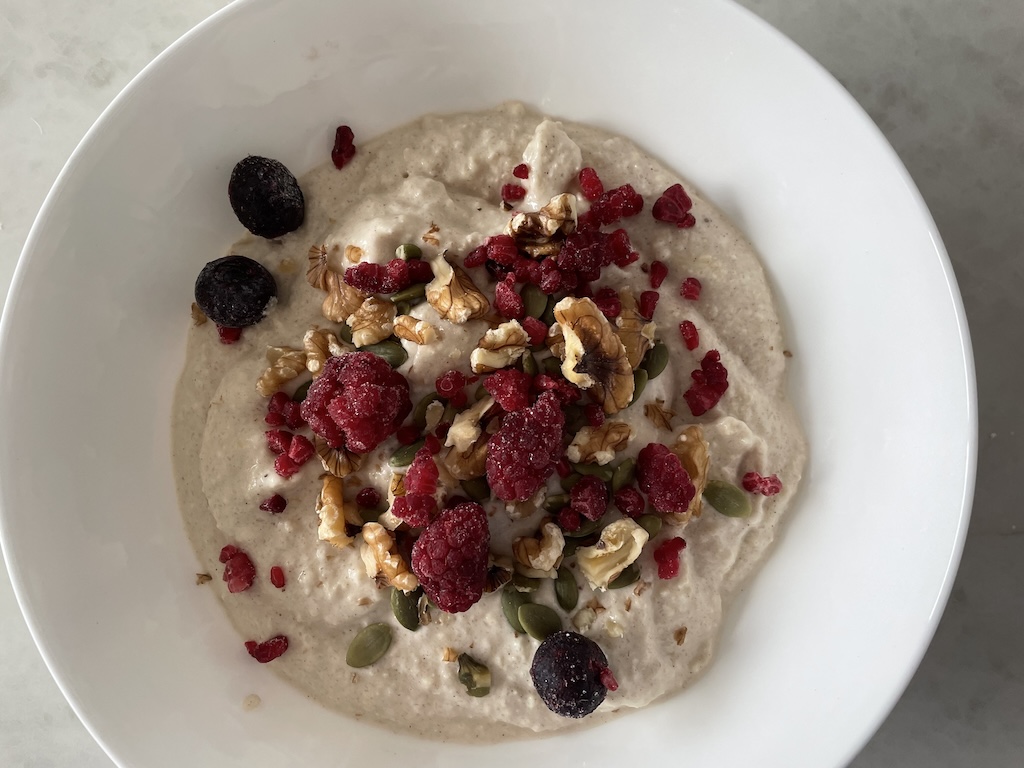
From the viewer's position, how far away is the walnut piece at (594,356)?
195cm

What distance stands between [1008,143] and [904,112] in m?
0.34

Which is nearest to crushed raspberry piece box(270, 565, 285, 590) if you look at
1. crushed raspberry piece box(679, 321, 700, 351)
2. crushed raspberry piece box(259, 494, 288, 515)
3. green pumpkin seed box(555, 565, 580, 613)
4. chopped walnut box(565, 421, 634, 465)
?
crushed raspberry piece box(259, 494, 288, 515)

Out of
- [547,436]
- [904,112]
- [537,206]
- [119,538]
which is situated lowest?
[119,538]

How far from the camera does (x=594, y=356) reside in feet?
6.49

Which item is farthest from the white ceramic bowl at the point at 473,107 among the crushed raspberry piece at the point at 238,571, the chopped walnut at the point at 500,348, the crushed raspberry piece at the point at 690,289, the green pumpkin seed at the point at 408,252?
the chopped walnut at the point at 500,348

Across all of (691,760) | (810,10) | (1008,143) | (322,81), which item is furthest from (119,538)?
(1008,143)

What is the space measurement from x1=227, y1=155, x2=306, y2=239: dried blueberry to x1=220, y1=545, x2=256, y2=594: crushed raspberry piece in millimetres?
959

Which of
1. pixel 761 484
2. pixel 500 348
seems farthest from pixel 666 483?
pixel 500 348

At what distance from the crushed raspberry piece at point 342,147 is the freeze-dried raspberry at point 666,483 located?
1.28 m

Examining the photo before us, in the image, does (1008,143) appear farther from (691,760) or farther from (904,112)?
(691,760)

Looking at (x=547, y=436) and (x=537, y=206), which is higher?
(x=537, y=206)

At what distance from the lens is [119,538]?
219 centimetres

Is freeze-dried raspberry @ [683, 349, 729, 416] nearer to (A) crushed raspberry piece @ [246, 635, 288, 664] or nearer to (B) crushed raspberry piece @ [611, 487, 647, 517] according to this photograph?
(B) crushed raspberry piece @ [611, 487, 647, 517]

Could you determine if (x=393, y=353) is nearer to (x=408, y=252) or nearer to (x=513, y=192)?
(x=408, y=252)
